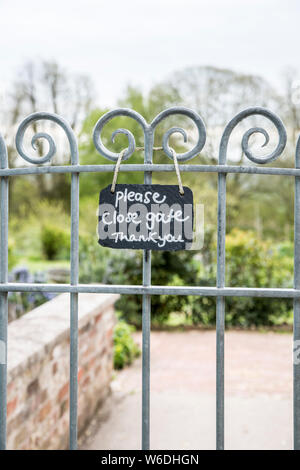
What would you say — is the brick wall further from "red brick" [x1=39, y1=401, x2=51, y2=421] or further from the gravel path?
the gravel path

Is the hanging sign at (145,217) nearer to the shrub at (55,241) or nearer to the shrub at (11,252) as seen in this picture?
the shrub at (11,252)

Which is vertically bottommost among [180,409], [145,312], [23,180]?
[180,409]

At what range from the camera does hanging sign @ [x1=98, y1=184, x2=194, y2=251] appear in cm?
121

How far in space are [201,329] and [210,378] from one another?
1.93 metres

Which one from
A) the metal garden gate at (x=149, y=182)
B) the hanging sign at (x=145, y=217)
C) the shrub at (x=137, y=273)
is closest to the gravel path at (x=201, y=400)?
the shrub at (x=137, y=273)

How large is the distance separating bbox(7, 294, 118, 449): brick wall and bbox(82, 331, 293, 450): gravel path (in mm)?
276

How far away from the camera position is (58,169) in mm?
1285

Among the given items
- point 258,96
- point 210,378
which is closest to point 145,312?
point 210,378

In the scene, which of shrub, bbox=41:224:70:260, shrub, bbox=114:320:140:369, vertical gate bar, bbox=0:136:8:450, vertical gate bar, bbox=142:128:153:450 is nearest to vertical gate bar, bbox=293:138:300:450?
vertical gate bar, bbox=142:128:153:450

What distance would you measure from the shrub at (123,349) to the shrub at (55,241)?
8.52 meters

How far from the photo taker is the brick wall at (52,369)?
2.17m

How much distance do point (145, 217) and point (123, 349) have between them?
3657mm

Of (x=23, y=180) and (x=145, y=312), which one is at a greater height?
(x=23, y=180)
